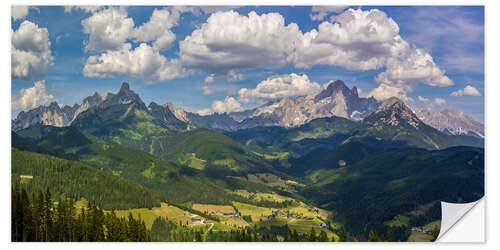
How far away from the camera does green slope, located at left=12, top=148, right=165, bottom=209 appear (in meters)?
121

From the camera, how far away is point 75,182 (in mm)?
125625

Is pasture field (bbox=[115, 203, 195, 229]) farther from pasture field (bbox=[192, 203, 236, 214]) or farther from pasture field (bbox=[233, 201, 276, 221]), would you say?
pasture field (bbox=[233, 201, 276, 221])

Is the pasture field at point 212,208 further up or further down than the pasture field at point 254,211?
further up

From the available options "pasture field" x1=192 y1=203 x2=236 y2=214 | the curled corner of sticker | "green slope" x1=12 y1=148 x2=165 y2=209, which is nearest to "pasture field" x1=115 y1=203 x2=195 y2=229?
"green slope" x1=12 y1=148 x2=165 y2=209

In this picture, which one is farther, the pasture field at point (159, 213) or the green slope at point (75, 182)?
the green slope at point (75, 182)

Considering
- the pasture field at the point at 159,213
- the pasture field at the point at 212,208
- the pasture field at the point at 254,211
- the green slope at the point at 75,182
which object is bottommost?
the pasture field at the point at 254,211

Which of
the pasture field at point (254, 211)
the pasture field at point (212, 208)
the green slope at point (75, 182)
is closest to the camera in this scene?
the green slope at point (75, 182)

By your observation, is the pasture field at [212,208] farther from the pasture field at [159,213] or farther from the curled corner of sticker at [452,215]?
the curled corner of sticker at [452,215]

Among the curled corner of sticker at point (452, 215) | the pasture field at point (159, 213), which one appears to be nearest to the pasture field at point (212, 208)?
the pasture field at point (159, 213)

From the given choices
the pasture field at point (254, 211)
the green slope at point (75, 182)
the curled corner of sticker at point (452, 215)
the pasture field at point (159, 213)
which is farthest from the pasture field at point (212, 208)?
the curled corner of sticker at point (452, 215)

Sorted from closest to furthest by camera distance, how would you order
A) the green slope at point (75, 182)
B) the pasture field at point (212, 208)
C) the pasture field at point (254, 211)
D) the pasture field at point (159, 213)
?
the pasture field at point (159, 213) → the green slope at point (75, 182) → the pasture field at point (212, 208) → the pasture field at point (254, 211)

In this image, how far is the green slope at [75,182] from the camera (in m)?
121
